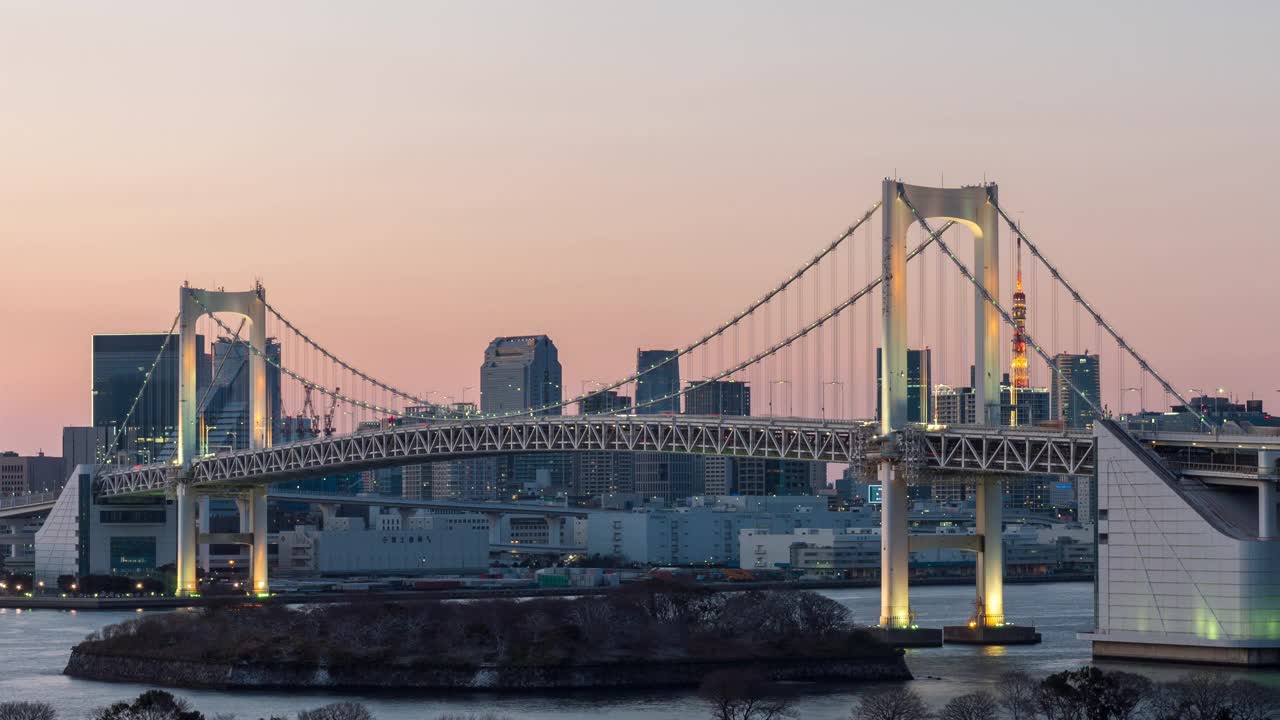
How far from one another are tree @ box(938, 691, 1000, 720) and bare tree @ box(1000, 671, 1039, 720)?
1.25ft

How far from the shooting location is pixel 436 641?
177ft

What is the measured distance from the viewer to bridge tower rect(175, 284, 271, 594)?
8544 centimetres

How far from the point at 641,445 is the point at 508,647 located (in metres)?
15.2

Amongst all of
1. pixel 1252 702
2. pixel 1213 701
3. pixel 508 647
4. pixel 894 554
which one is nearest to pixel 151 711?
pixel 508 647

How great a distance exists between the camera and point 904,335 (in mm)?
56438

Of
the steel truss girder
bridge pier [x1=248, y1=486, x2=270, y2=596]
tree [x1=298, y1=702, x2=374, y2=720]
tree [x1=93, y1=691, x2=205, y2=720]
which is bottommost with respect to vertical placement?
tree [x1=298, y1=702, x2=374, y2=720]

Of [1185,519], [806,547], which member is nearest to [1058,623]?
[1185,519]

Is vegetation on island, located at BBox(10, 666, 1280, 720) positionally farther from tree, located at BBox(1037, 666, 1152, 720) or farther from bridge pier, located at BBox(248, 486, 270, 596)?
bridge pier, located at BBox(248, 486, 270, 596)

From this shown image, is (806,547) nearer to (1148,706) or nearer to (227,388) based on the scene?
(227,388)

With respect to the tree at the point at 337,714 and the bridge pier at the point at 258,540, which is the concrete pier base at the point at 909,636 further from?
the bridge pier at the point at 258,540

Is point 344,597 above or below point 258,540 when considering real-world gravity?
below

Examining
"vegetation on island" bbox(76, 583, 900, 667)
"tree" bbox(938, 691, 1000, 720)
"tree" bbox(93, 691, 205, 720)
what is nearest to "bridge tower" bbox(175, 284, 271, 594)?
"vegetation on island" bbox(76, 583, 900, 667)

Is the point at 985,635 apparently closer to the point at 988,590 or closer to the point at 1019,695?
the point at 988,590

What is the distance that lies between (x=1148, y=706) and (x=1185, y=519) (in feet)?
24.6
